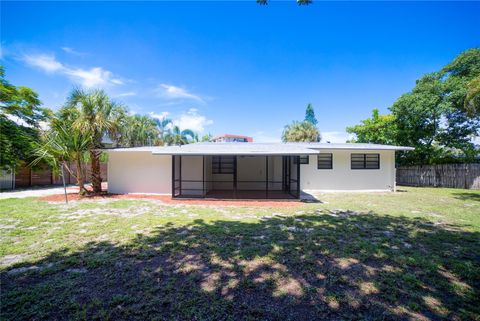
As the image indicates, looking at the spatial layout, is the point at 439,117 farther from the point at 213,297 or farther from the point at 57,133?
the point at 57,133

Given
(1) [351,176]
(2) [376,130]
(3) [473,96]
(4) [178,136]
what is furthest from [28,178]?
(2) [376,130]

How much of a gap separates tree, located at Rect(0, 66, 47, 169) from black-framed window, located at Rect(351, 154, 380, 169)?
1864 cm

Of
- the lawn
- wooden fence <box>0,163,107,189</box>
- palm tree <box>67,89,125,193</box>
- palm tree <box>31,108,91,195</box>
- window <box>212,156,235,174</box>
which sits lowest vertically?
the lawn

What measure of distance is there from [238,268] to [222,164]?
993 cm

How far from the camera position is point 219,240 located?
4832 mm

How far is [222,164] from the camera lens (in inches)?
524

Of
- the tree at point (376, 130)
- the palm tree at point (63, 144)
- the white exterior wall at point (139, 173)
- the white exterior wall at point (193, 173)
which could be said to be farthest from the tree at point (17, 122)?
the tree at point (376, 130)

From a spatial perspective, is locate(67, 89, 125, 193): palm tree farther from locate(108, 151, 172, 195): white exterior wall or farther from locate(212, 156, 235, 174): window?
locate(212, 156, 235, 174): window

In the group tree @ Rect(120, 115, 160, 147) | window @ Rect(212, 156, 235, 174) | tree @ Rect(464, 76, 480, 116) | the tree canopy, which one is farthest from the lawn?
tree @ Rect(120, 115, 160, 147)

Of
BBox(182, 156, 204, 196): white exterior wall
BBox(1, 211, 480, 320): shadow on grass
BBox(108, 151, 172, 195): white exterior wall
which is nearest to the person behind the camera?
BBox(1, 211, 480, 320): shadow on grass

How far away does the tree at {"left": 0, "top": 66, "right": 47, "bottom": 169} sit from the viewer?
42.1ft

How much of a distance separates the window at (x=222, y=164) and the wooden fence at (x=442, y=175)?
544 inches

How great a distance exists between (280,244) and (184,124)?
30.6 metres

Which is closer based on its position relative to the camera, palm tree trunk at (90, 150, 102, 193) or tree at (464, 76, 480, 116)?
tree at (464, 76, 480, 116)
